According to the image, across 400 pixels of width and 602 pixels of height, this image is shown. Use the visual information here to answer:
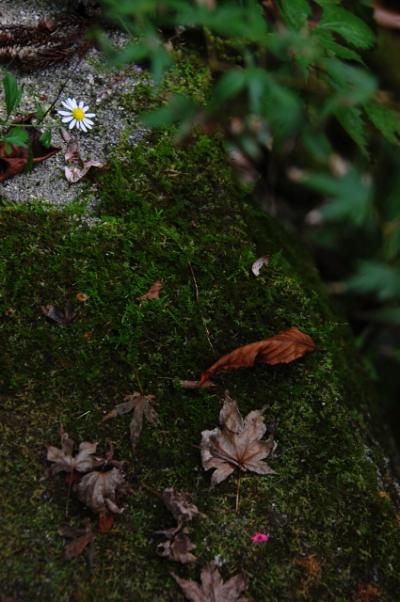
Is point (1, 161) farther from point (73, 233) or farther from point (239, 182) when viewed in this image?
point (239, 182)

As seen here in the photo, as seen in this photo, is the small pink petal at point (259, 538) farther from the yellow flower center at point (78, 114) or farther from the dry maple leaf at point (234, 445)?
the yellow flower center at point (78, 114)

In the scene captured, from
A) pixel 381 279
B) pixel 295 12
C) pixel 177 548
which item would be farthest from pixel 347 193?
pixel 295 12

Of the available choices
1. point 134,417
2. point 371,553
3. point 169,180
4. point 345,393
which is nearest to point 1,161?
point 169,180

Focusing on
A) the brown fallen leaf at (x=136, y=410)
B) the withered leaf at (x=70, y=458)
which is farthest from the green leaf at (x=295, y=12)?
the withered leaf at (x=70, y=458)

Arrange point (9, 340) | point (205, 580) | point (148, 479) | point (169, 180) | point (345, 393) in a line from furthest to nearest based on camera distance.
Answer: point (169, 180)
point (345, 393)
point (9, 340)
point (148, 479)
point (205, 580)

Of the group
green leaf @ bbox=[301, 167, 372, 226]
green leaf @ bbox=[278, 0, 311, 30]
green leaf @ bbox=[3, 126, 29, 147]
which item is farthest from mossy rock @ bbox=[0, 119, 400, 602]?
green leaf @ bbox=[301, 167, 372, 226]
